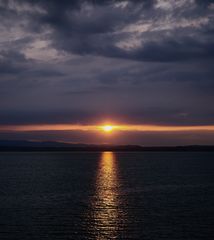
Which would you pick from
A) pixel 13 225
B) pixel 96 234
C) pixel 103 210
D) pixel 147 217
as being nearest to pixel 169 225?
pixel 147 217

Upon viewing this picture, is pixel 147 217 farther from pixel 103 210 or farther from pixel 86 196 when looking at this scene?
pixel 86 196

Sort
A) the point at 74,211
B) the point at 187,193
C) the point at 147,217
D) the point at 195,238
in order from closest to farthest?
the point at 195,238 < the point at 147,217 < the point at 74,211 < the point at 187,193

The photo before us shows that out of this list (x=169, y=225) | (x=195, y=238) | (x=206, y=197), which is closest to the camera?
(x=195, y=238)

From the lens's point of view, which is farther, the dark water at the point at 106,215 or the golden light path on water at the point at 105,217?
the golden light path on water at the point at 105,217

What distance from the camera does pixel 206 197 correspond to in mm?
70750

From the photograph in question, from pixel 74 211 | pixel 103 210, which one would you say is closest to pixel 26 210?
pixel 74 211

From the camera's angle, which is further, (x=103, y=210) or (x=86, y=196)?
(x=86, y=196)

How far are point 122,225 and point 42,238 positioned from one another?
10.6m

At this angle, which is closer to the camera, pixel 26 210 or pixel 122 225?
pixel 122 225

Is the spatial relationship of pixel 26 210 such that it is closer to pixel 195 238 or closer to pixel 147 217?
pixel 147 217

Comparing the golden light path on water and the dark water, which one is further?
the golden light path on water

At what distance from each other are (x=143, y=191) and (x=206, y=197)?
15205 millimetres

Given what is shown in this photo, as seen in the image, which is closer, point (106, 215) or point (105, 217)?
point (105, 217)

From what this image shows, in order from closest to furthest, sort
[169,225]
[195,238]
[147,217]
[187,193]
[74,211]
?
[195,238] < [169,225] < [147,217] < [74,211] < [187,193]
